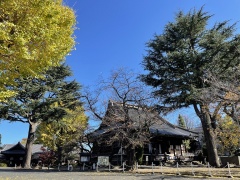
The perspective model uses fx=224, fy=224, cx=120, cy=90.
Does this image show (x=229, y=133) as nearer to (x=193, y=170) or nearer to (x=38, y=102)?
(x=193, y=170)

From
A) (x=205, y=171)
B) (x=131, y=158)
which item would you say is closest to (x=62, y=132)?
(x=131, y=158)

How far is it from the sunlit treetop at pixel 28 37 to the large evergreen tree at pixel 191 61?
43.9 ft

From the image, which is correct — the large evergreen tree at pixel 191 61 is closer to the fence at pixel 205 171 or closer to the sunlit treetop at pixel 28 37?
the fence at pixel 205 171

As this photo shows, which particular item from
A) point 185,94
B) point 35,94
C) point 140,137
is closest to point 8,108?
point 35,94

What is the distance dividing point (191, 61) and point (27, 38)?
1596cm

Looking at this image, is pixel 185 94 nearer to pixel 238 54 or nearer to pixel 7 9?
pixel 238 54

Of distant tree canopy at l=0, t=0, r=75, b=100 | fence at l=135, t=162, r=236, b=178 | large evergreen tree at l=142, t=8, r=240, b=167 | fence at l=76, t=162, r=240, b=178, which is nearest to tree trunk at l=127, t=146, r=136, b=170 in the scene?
fence at l=76, t=162, r=240, b=178

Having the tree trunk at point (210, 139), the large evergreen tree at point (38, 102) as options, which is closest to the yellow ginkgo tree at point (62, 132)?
the large evergreen tree at point (38, 102)

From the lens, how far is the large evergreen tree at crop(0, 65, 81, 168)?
28.5m

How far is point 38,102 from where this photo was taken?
95.9ft

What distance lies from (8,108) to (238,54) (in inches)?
1035

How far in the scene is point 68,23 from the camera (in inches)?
392

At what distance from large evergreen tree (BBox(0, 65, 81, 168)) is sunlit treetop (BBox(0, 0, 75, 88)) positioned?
20.3 metres

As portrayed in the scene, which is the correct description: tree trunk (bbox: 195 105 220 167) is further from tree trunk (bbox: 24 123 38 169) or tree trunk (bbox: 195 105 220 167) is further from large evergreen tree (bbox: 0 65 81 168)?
tree trunk (bbox: 24 123 38 169)
